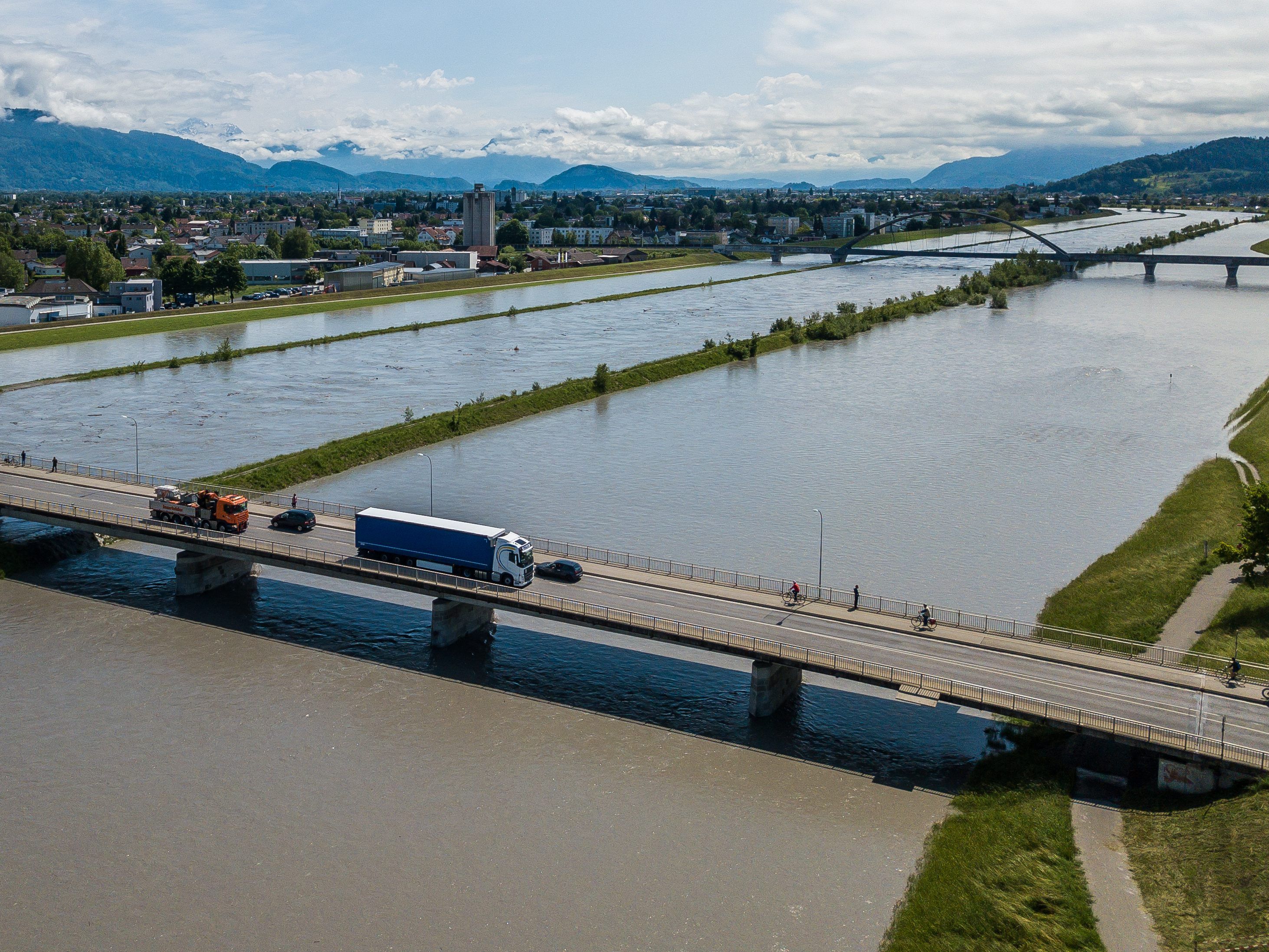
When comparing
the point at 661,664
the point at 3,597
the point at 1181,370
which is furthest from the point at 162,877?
the point at 1181,370

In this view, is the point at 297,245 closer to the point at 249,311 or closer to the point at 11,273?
the point at 11,273

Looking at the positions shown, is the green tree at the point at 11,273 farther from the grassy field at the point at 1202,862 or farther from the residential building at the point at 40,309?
the grassy field at the point at 1202,862

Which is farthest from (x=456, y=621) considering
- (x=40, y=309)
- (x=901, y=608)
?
(x=40, y=309)

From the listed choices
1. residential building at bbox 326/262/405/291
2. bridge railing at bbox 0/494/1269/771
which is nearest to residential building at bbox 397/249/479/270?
residential building at bbox 326/262/405/291

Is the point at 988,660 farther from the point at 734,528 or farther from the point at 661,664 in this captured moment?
the point at 734,528

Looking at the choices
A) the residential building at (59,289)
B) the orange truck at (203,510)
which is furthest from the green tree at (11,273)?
the orange truck at (203,510)

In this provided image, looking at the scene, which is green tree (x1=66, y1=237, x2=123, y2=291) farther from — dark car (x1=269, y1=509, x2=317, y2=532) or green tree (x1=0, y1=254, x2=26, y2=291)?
dark car (x1=269, y1=509, x2=317, y2=532)

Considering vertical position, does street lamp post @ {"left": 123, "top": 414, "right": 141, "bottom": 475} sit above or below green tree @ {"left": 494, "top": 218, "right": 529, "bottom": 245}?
below
